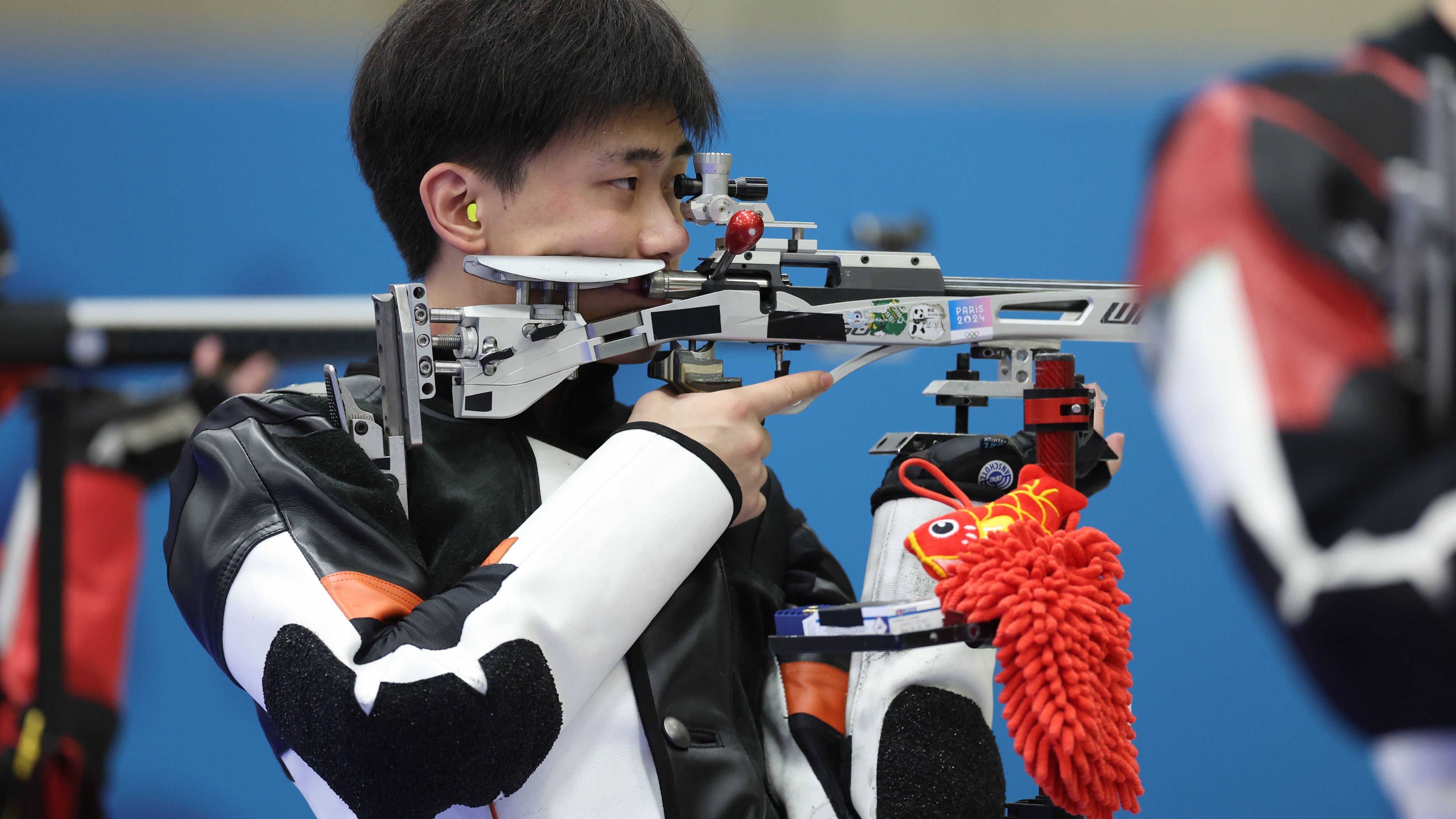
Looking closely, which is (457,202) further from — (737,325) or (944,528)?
(944,528)

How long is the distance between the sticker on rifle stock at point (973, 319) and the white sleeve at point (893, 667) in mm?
146

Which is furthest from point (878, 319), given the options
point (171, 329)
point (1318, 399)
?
point (171, 329)

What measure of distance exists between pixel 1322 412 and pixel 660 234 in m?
0.62

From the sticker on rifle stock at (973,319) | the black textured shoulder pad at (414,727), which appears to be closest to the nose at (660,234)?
the sticker on rifle stock at (973,319)

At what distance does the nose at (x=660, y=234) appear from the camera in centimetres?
90

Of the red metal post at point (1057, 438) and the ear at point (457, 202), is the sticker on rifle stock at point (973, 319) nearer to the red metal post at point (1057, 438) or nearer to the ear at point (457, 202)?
the red metal post at point (1057, 438)

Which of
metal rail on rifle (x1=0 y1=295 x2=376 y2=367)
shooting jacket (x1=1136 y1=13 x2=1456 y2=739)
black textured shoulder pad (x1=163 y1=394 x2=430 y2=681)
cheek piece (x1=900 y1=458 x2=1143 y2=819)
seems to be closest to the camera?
shooting jacket (x1=1136 y1=13 x2=1456 y2=739)

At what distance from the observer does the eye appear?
0.78m

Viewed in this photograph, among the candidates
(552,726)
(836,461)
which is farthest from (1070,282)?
(836,461)

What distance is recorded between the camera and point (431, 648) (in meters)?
0.71

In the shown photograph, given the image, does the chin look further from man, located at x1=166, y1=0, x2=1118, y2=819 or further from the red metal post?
the red metal post

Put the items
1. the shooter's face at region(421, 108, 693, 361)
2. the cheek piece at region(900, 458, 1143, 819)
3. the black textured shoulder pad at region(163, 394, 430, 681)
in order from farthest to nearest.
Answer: the shooter's face at region(421, 108, 693, 361), the black textured shoulder pad at region(163, 394, 430, 681), the cheek piece at region(900, 458, 1143, 819)

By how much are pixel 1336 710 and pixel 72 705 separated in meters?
1.60

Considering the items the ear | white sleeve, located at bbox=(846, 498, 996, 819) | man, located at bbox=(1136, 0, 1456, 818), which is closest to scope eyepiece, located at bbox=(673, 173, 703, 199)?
the ear
